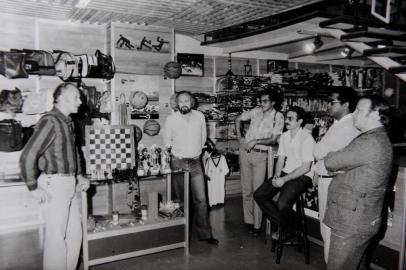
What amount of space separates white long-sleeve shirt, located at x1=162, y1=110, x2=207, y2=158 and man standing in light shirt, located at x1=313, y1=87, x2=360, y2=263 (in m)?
2.01

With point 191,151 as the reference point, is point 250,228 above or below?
below

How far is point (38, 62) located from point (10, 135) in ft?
3.98

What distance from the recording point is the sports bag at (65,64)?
5.59m

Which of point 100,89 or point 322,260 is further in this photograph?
point 100,89

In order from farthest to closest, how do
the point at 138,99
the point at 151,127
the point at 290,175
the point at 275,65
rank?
the point at 275,65 < the point at 151,127 < the point at 138,99 < the point at 290,175

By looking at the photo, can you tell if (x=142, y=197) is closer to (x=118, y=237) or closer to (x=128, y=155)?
(x=128, y=155)

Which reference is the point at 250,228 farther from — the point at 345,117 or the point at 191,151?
the point at 345,117

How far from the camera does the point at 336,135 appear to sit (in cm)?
389

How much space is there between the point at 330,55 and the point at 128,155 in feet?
20.9

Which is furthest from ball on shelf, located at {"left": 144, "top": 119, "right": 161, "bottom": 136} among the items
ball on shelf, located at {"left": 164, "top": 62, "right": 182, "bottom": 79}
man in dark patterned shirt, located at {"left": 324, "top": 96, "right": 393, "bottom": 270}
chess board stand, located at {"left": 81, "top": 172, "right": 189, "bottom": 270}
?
man in dark patterned shirt, located at {"left": 324, "top": 96, "right": 393, "bottom": 270}

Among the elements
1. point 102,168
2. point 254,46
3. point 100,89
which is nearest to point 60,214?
point 102,168

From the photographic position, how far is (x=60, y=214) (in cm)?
360

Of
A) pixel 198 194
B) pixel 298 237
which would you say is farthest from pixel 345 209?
pixel 198 194

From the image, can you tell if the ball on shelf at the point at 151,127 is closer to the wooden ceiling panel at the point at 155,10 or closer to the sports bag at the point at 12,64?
the wooden ceiling panel at the point at 155,10
